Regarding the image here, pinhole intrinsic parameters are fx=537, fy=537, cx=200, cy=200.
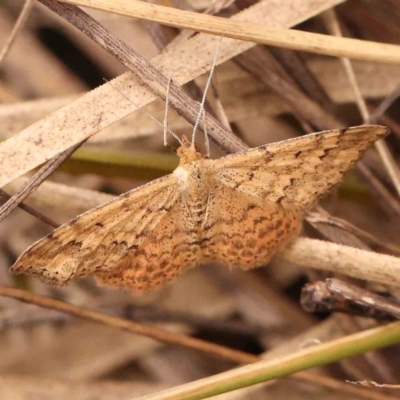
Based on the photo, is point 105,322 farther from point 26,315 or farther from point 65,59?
point 65,59

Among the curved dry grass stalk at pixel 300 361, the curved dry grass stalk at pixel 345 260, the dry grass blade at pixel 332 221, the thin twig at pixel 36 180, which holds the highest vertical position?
the thin twig at pixel 36 180

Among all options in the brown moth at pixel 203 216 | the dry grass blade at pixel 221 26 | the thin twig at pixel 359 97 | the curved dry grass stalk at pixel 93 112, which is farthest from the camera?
the thin twig at pixel 359 97

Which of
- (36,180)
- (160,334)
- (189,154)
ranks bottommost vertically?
(160,334)

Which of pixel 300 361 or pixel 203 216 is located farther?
pixel 203 216

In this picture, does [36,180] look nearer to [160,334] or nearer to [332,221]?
[160,334]

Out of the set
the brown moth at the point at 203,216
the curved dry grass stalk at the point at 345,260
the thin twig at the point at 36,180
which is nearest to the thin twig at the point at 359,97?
the brown moth at the point at 203,216

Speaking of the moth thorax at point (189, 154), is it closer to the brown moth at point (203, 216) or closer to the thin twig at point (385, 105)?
the brown moth at point (203, 216)

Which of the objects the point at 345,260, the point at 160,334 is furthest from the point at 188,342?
the point at 345,260

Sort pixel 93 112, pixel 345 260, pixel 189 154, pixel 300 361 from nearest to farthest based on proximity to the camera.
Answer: pixel 300 361, pixel 93 112, pixel 345 260, pixel 189 154
